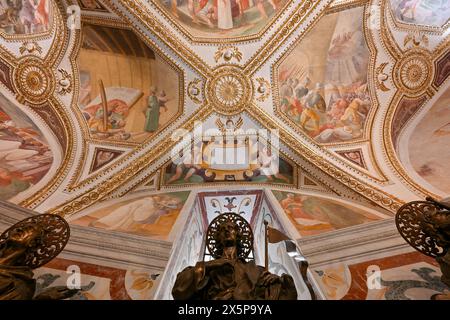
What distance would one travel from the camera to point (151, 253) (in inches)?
259

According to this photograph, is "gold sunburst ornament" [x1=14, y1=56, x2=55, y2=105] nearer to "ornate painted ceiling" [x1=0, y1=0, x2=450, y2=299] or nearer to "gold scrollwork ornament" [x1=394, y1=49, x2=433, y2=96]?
"ornate painted ceiling" [x1=0, y1=0, x2=450, y2=299]

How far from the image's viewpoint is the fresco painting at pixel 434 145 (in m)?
7.76

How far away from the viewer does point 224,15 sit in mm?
10328

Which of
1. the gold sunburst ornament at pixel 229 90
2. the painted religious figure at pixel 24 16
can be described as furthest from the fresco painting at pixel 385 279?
the painted religious figure at pixel 24 16

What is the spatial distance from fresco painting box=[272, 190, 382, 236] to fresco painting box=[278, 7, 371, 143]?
68.9 inches

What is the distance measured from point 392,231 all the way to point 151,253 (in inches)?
154

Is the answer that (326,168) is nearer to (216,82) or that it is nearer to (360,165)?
(360,165)

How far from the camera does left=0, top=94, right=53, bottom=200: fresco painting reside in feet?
24.1

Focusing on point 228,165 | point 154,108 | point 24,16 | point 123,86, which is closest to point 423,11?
point 228,165

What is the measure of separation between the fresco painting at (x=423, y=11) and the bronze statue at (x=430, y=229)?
219 inches

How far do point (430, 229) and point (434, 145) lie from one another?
13.1ft

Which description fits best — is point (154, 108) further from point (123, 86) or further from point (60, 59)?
point (60, 59)

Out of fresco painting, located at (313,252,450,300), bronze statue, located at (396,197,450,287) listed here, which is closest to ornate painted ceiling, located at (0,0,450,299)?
fresco painting, located at (313,252,450,300)

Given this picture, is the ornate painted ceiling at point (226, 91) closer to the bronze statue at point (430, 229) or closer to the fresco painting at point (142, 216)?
the fresco painting at point (142, 216)
